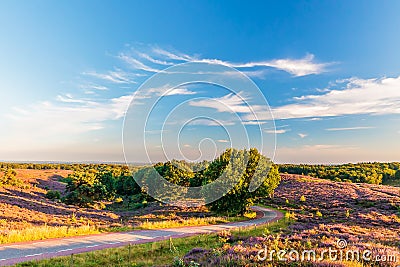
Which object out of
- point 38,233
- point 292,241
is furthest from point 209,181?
point 292,241

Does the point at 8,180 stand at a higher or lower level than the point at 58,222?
higher

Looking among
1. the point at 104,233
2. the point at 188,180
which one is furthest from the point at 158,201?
the point at 104,233

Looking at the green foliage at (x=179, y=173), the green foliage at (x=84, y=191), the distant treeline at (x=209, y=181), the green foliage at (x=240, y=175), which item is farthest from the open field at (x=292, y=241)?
the green foliage at (x=84, y=191)

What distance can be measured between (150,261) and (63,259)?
4.64 meters

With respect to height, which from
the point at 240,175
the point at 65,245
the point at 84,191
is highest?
the point at 240,175

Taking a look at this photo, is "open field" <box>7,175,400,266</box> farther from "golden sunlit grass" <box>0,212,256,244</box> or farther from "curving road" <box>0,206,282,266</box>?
"golden sunlit grass" <box>0,212,256,244</box>

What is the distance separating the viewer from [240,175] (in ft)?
125

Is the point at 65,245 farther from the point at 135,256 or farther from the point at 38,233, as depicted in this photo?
the point at 135,256

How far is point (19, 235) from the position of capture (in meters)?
20.5

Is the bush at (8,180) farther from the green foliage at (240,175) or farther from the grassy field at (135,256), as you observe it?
the grassy field at (135,256)

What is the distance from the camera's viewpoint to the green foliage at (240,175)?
126 feet

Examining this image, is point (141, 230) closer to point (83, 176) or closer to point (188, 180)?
point (188, 180)

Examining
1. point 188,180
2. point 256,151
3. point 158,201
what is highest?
point 256,151

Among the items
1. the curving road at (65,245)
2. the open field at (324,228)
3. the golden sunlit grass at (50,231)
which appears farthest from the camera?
the golden sunlit grass at (50,231)
